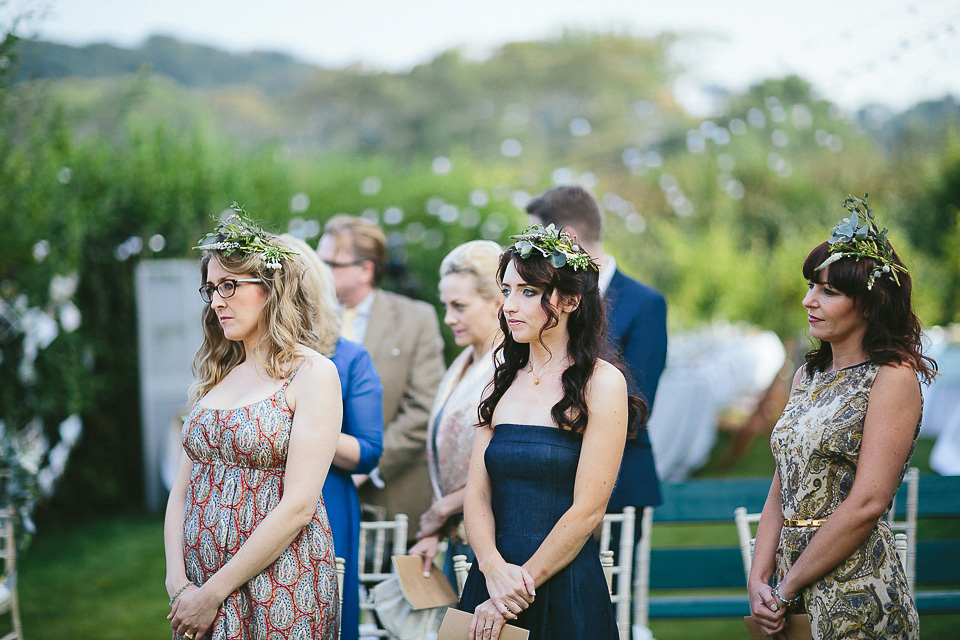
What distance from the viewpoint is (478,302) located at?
3121 millimetres

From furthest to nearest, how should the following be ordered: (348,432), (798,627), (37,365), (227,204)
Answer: (227,204) → (37,365) → (348,432) → (798,627)

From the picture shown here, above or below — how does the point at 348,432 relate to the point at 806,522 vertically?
above

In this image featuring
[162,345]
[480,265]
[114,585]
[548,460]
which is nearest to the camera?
[548,460]

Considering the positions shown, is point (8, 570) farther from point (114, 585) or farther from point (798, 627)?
point (798, 627)

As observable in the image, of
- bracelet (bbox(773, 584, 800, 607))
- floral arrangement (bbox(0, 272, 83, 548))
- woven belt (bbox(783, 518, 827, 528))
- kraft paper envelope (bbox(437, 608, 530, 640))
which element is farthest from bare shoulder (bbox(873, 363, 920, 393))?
floral arrangement (bbox(0, 272, 83, 548))

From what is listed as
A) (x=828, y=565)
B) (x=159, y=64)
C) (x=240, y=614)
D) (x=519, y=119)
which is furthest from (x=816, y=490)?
(x=519, y=119)

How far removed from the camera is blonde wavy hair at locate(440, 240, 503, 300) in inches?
123

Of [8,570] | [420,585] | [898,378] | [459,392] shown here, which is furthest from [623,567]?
[8,570]

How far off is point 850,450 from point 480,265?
4.45 ft

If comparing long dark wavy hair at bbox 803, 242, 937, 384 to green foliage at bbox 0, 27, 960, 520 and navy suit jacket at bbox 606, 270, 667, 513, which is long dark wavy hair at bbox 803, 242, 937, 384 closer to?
green foliage at bbox 0, 27, 960, 520

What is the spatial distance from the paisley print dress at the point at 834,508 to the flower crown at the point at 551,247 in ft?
2.53

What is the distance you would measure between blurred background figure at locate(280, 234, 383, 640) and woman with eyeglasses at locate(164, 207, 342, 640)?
21cm

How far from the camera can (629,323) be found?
3.21 meters

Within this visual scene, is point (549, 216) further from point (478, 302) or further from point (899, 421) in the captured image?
point (899, 421)
